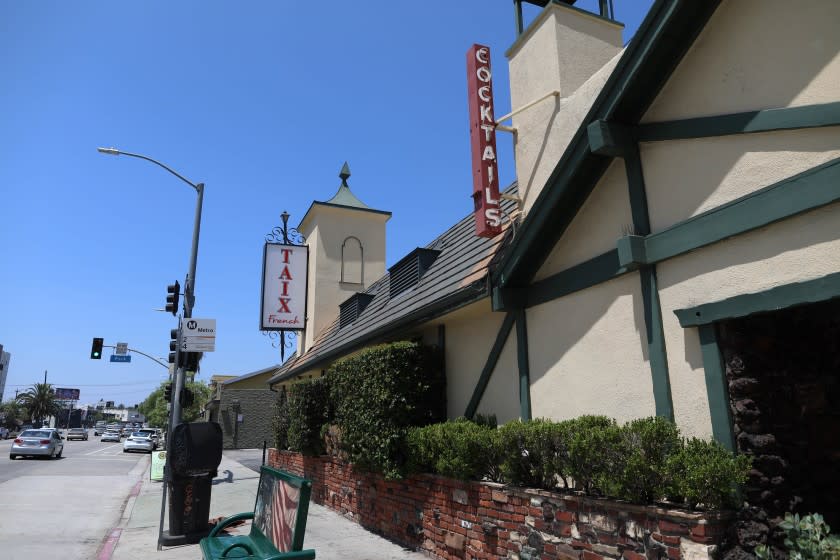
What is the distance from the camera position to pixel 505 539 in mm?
6223

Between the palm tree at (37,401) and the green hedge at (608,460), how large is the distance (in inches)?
4287

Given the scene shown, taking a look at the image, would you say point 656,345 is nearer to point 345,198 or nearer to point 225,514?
point 225,514

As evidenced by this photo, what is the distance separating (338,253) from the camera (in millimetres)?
19969

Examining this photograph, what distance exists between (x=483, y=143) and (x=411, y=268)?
5328mm

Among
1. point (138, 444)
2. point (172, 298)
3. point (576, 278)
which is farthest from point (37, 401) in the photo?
point (576, 278)

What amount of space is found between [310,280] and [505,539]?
14.5 meters

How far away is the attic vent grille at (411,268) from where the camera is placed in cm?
1229

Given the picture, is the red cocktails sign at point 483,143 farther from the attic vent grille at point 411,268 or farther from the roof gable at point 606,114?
the attic vent grille at point 411,268

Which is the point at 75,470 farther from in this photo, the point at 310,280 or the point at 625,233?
the point at 625,233

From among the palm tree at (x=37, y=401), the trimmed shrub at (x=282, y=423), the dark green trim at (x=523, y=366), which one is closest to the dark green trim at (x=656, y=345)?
the dark green trim at (x=523, y=366)

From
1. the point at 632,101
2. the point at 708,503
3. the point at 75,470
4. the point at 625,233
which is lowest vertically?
the point at 75,470

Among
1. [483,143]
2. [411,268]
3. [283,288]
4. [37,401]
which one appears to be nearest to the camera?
[483,143]

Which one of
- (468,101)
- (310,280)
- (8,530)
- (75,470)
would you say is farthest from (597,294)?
(75,470)

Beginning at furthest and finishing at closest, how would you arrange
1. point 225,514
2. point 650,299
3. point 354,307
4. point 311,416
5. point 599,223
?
point 354,307 < point 311,416 < point 225,514 < point 599,223 < point 650,299
